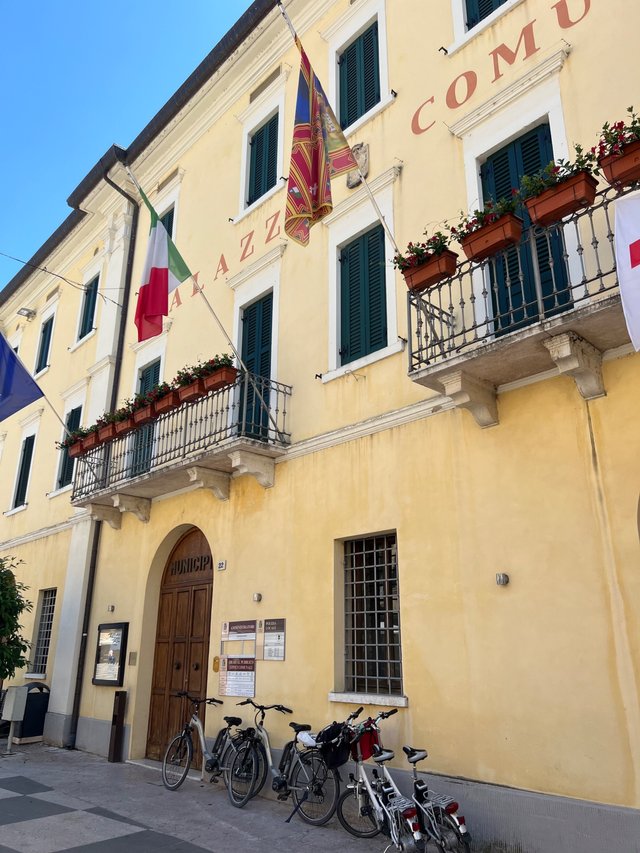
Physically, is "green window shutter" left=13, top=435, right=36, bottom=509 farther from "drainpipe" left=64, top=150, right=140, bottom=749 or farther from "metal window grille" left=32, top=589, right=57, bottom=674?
"drainpipe" left=64, top=150, right=140, bottom=749

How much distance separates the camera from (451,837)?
18.3ft

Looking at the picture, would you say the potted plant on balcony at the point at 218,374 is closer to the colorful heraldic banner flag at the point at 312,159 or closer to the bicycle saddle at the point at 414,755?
the colorful heraldic banner flag at the point at 312,159

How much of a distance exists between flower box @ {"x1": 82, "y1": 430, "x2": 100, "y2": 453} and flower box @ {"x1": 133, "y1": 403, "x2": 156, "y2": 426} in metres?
1.40

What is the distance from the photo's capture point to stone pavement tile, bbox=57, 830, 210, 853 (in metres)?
6.29

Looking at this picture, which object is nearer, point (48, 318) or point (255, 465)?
point (255, 465)

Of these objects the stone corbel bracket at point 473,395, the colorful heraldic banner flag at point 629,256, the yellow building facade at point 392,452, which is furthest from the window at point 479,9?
the stone corbel bracket at point 473,395

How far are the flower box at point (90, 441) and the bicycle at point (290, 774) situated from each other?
5.71 m

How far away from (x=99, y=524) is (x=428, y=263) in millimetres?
9224

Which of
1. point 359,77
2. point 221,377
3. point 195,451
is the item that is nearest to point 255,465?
point 195,451

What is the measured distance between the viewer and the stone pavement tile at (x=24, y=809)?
290 inches

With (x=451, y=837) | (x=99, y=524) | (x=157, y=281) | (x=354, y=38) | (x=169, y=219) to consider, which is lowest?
(x=451, y=837)

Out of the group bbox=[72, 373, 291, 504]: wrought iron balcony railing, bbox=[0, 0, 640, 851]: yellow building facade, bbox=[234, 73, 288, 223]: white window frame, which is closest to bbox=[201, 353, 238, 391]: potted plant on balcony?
bbox=[72, 373, 291, 504]: wrought iron balcony railing

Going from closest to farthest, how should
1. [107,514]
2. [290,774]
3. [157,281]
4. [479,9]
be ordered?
[290,774]
[479,9]
[157,281]
[107,514]

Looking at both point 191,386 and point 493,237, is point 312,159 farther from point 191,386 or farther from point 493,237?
point 191,386
